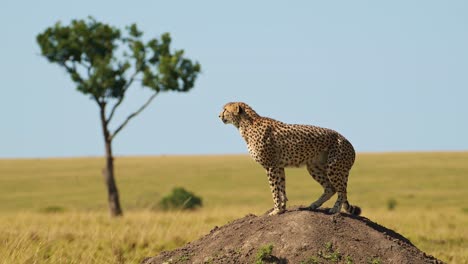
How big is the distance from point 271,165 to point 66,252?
19.6 ft

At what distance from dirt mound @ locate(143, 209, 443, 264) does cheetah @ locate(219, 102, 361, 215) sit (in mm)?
334

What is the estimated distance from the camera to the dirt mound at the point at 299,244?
9039 mm

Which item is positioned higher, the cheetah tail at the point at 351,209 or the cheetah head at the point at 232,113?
the cheetah head at the point at 232,113

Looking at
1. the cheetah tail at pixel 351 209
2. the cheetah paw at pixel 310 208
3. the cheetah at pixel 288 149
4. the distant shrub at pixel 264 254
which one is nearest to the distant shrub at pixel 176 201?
the cheetah tail at pixel 351 209

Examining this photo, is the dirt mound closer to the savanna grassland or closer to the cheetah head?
the cheetah head

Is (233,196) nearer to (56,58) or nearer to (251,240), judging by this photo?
(56,58)

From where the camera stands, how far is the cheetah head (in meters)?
9.77

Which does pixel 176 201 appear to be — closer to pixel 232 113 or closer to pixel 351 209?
pixel 351 209

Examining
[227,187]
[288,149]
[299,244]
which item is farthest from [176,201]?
[227,187]

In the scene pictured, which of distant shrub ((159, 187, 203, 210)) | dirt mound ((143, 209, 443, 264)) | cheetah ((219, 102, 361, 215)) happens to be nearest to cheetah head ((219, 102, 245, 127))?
cheetah ((219, 102, 361, 215))

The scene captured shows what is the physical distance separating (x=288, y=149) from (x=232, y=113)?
75cm

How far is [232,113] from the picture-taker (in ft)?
32.1

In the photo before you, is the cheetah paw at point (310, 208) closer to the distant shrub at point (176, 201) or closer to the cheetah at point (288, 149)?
the cheetah at point (288, 149)

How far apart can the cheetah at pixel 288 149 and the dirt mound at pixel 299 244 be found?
0.33 metres
